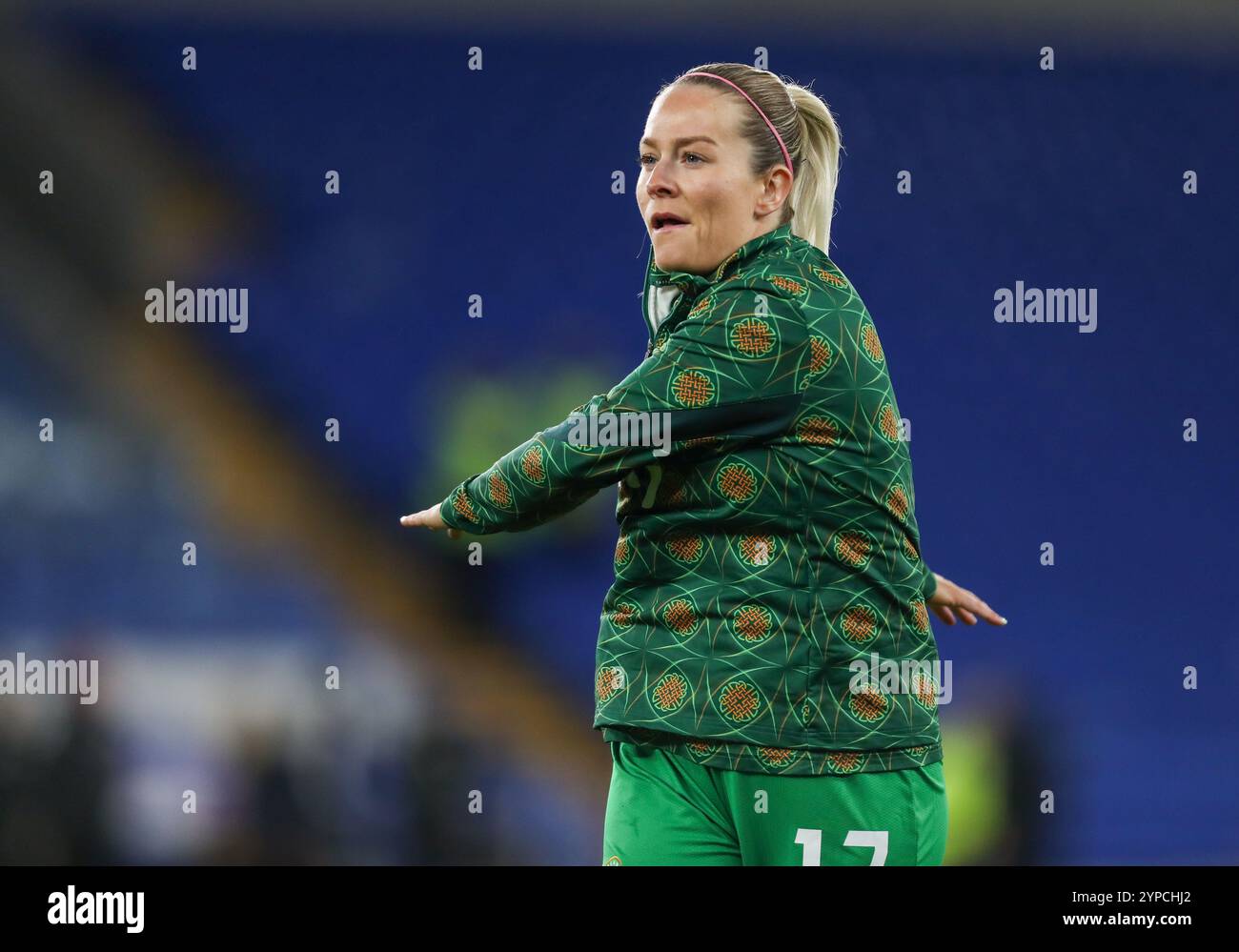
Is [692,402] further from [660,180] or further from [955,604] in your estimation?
[955,604]

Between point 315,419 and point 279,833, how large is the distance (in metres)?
1.53

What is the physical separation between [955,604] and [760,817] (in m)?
0.55

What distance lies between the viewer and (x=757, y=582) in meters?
1.86

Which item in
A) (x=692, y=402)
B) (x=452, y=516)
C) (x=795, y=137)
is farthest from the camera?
(x=795, y=137)

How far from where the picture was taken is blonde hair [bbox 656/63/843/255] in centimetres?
203

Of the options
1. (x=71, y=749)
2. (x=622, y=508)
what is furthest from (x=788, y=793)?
(x=71, y=749)

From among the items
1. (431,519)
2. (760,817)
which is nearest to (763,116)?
(431,519)

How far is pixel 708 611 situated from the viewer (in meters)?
1.86

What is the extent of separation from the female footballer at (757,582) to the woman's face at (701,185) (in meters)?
0.07

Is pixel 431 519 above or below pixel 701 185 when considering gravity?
below

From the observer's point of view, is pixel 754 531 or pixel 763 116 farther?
pixel 763 116

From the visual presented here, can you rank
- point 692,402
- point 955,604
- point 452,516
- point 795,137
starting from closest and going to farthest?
point 692,402
point 452,516
point 795,137
point 955,604

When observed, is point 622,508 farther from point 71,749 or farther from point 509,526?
point 71,749

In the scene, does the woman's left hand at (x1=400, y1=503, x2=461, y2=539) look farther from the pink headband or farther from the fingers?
the fingers
